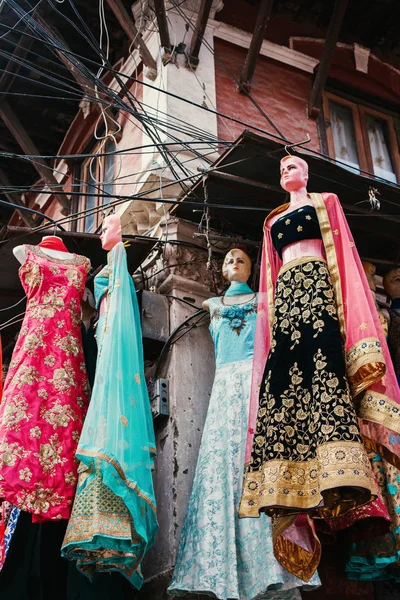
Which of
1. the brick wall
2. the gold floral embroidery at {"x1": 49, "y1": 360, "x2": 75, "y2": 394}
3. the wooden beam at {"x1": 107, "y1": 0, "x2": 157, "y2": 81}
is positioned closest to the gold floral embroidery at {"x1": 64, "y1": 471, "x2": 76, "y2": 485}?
the gold floral embroidery at {"x1": 49, "y1": 360, "x2": 75, "y2": 394}

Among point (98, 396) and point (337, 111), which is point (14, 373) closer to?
point (98, 396)

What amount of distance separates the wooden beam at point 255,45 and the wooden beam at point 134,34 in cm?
94

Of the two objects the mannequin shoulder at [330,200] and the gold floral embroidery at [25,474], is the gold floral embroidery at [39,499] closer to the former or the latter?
the gold floral embroidery at [25,474]

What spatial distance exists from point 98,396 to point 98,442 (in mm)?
300

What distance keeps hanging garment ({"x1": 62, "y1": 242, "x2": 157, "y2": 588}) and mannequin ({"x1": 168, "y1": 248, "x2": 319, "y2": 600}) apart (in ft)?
1.03

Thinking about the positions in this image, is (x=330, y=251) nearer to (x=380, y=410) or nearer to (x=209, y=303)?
(x=380, y=410)

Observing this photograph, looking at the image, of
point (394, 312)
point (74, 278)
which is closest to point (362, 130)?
point (394, 312)

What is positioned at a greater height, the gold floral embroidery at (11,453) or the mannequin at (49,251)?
the mannequin at (49,251)

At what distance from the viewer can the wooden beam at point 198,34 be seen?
670cm

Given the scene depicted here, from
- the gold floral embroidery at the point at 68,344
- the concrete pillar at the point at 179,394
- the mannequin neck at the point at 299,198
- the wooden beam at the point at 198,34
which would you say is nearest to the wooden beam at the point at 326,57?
the wooden beam at the point at 198,34

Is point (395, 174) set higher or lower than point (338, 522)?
higher

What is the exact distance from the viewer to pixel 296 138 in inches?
282

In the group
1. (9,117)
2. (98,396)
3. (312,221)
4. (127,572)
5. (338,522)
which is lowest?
(127,572)

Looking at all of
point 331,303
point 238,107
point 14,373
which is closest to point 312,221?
point 331,303
